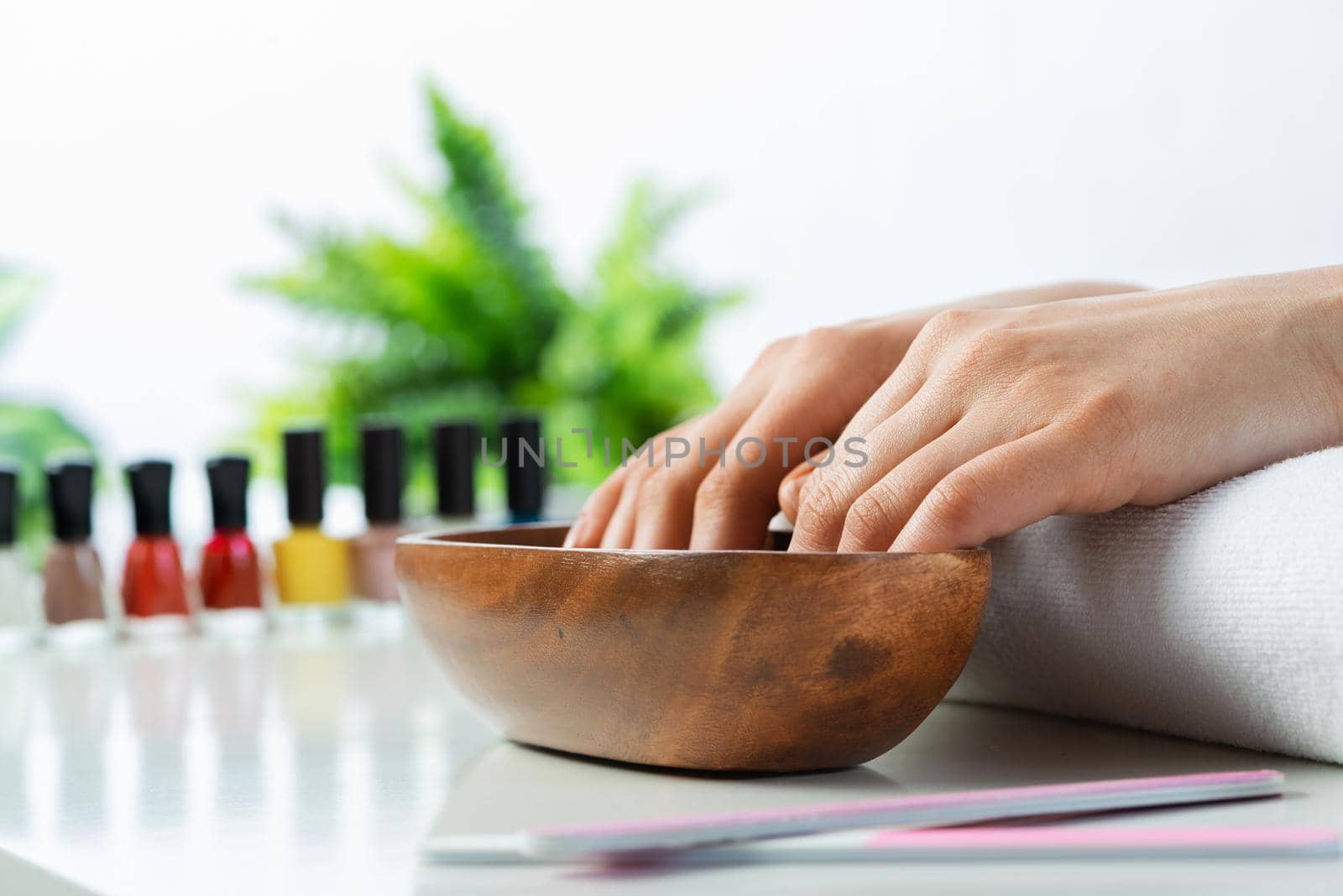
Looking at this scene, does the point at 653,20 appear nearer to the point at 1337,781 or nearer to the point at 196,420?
the point at 196,420

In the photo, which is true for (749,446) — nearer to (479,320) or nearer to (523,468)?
(523,468)

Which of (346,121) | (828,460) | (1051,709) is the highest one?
(346,121)

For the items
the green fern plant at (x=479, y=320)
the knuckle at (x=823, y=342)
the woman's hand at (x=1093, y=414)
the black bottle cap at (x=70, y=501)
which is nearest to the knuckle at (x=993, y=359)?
the woman's hand at (x=1093, y=414)

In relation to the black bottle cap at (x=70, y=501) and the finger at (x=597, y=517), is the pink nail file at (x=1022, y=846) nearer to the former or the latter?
the finger at (x=597, y=517)

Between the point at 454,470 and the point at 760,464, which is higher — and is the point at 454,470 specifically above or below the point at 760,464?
below

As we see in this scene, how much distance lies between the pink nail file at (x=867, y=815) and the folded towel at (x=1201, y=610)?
0.18 feet

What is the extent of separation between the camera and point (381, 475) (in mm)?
1062

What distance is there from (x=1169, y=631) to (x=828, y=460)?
12 centimetres

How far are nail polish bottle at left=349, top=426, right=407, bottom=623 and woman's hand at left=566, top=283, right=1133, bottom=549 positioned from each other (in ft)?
1.64

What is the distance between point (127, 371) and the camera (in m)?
2.49

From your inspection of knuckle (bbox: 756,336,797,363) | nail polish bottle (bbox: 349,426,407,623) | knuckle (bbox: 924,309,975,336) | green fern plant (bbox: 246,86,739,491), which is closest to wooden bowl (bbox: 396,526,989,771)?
knuckle (bbox: 924,309,975,336)

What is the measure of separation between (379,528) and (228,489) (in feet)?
0.38

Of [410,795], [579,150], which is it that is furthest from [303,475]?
[579,150]

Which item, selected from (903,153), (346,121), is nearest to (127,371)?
(346,121)
